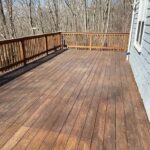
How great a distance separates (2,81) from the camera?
4.28 meters

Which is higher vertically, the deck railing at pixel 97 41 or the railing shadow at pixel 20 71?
the deck railing at pixel 97 41

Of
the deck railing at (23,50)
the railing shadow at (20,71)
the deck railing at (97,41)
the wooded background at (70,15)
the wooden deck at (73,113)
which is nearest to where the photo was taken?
the wooden deck at (73,113)

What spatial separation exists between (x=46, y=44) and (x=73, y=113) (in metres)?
4.90

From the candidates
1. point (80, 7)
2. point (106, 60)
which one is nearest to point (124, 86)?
point (106, 60)

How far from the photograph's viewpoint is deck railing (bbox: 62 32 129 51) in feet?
26.5

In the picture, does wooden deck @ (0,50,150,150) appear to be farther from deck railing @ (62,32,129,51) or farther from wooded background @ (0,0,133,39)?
wooded background @ (0,0,133,39)

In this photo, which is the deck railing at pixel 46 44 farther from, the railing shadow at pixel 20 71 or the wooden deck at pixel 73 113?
the wooden deck at pixel 73 113

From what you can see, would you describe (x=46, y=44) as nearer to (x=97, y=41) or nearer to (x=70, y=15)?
(x=97, y=41)

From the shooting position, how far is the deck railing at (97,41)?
8.07m

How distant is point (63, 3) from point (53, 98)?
12426 millimetres

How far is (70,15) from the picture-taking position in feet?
44.7

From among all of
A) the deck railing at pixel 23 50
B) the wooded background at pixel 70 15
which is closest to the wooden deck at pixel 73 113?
the deck railing at pixel 23 50

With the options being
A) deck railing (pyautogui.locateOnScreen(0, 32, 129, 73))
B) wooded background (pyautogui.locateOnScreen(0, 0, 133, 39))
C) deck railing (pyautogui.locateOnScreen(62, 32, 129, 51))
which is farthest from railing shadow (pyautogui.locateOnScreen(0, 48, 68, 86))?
wooded background (pyautogui.locateOnScreen(0, 0, 133, 39))

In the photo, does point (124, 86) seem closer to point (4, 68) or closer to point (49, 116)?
point (49, 116)
